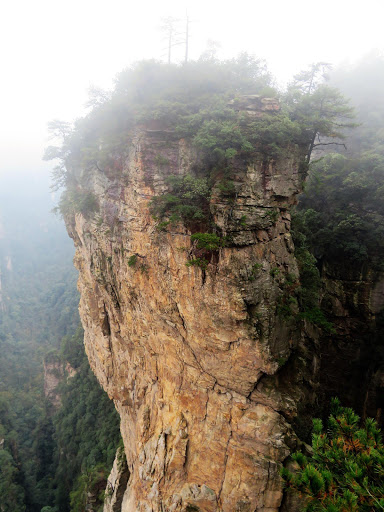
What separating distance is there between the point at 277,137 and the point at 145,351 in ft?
35.3

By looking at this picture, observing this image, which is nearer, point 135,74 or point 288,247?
point 288,247

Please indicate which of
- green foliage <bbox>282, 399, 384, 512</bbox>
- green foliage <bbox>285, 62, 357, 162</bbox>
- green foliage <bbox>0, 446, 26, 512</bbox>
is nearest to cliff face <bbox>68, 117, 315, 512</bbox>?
green foliage <bbox>285, 62, 357, 162</bbox>

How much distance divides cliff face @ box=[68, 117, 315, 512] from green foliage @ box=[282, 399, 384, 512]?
10.8 ft

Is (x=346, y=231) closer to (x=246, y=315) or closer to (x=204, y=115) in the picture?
(x=246, y=315)

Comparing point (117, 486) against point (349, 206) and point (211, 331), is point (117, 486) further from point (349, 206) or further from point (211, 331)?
point (349, 206)

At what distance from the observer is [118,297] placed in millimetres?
14000

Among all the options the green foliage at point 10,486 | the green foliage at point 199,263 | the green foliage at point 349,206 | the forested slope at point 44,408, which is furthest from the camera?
the forested slope at point 44,408

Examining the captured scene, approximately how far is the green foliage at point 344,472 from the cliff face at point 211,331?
10.8 ft

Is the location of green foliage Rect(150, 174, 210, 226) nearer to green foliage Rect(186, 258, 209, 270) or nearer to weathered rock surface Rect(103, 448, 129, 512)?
green foliage Rect(186, 258, 209, 270)

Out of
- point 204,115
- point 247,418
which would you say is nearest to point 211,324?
point 247,418

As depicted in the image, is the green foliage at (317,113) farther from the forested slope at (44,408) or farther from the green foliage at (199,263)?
the forested slope at (44,408)

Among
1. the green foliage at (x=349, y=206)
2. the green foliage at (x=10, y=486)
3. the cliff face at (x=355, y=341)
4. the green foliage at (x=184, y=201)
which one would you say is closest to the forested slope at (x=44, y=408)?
the green foliage at (x=10, y=486)

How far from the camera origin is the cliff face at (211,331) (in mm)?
9734

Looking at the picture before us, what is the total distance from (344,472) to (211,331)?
209 inches
